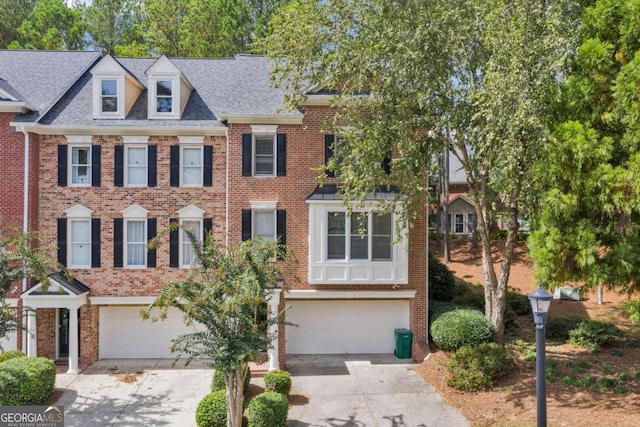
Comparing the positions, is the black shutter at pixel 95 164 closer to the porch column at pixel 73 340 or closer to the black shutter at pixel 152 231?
the black shutter at pixel 152 231

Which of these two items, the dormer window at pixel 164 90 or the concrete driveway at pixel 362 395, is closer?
the concrete driveway at pixel 362 395

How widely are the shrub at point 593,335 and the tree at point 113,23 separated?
101ft

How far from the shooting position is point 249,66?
17969 millimetres

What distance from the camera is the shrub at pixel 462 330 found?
13289 mm

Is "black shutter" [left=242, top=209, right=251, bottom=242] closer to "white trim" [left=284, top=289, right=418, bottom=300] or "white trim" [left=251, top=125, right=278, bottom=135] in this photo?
"white trim" [left=284, top=289, right=418, bottom=300]

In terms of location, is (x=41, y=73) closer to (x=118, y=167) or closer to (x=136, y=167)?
(x=118, y=167)

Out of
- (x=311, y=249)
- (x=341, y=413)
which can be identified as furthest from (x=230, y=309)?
(x=311, y=249)

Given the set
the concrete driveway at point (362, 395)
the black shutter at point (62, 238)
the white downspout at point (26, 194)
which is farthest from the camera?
the black shutter at point (62, 238)

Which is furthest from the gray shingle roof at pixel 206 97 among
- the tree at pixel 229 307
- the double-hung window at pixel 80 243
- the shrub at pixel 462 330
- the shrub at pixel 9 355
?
the shrub at pixel 462 330

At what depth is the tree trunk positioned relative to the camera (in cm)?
930

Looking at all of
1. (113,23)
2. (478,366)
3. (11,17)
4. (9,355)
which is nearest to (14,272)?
(9,355)

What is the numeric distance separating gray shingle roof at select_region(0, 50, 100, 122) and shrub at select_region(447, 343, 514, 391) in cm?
1527

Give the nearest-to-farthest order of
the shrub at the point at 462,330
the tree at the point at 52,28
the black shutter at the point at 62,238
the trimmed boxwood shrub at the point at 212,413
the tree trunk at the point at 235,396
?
the tree trunk at the point at 235,396 < the trimmed boxwood shrub at the point at 212,413 < the shrub at the point at 462,330 < the black shutter at the point at 62,238 < the tree at the point at 52,28

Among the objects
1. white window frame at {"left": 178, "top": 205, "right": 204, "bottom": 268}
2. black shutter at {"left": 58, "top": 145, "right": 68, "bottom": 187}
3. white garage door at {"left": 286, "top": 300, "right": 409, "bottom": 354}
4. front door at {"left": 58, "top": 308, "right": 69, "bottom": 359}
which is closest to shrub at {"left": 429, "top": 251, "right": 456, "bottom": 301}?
Result: white garage door at {"left": 286, "top": 300, "right": 409, "bottom": 354}
